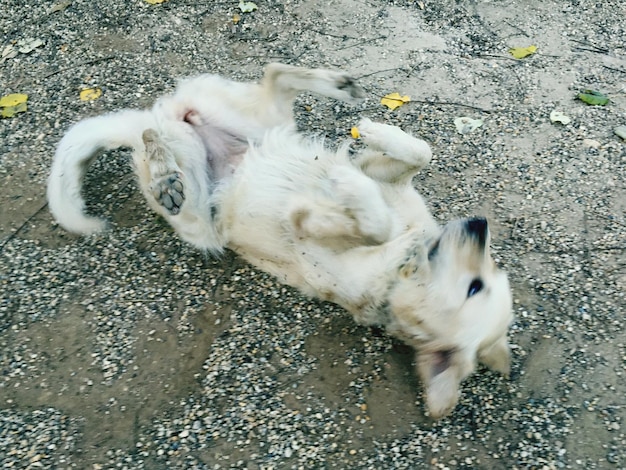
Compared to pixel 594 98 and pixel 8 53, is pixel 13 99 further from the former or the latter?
pixel 594 98

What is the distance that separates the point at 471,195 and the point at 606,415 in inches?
61.0

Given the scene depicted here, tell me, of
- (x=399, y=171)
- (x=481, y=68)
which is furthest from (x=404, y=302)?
(x=481, y=68)

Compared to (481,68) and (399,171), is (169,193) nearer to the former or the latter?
(399,171)

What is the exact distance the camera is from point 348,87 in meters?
4.04

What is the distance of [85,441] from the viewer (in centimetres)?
318

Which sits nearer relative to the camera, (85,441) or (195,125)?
(85,441)

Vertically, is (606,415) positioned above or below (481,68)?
below

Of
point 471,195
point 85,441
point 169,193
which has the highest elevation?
point 169,193

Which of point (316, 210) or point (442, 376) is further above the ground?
point (316, 210)

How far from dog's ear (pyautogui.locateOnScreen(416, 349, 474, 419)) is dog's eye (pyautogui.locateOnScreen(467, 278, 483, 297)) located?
0.28 m

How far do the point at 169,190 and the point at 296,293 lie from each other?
90 cm

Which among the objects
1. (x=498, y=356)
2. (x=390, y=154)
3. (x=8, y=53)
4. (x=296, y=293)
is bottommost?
(x=296, y=293)

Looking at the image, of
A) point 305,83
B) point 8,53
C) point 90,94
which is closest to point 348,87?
point 305,83

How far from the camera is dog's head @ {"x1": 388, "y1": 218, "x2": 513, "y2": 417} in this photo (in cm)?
308
